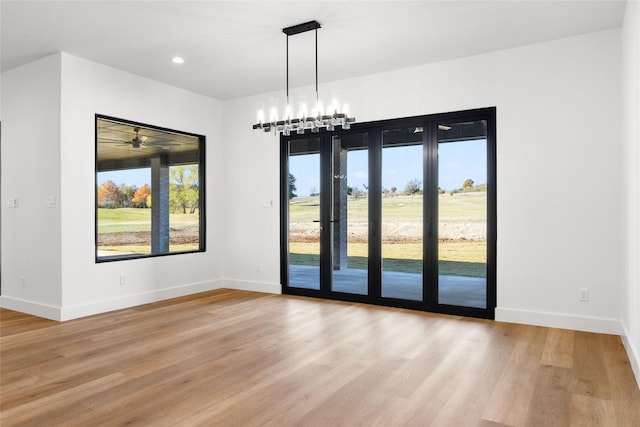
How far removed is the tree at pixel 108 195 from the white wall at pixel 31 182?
19.5 inches

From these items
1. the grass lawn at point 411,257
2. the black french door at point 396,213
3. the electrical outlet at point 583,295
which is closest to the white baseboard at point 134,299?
the black french door at point 396,213

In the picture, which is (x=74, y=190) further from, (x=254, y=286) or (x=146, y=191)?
(x=254, y=286)

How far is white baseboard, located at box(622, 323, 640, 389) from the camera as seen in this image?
110 inches

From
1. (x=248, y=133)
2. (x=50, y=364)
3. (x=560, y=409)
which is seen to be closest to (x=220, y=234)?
(x=248, y=133)

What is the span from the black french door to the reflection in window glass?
1332 mm

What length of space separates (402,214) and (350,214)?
0.71 metres

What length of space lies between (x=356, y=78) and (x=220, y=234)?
3.01 metres

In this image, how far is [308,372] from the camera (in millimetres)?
2994

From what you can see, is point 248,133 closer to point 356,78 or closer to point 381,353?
point 356,78

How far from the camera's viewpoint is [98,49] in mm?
4402

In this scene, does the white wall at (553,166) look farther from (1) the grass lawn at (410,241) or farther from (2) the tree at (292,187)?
(2) the tree at (292,187)

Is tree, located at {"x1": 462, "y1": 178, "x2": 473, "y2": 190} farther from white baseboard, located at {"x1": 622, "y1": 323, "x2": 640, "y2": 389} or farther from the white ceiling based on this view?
white baseboard, located at {"x1": 622, "y1": 323, "x2": 640, "y2": 389}

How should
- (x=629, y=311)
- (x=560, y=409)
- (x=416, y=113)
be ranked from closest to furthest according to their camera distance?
1. (x=560, y=409)
2. (x=629, y=311)
3. (x=416, y=113)

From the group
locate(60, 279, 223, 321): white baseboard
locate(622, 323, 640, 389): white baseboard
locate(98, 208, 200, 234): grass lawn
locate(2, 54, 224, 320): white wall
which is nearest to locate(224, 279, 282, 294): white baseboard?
locate(60, 279, 223, 321): white baseboard
